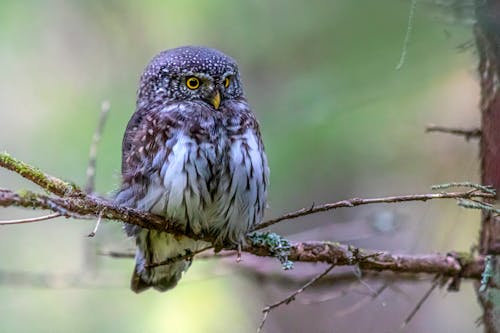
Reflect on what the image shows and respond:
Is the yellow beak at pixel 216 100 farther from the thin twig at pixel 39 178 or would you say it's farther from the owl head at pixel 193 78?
the thin twig at pixel 39 178

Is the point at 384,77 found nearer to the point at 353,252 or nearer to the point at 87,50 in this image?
the point at 353,252

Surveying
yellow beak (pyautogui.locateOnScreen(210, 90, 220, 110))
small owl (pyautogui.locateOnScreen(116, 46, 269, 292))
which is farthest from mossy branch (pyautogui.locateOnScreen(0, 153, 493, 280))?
yellow beak (pyautogui.locateOnScreen(210, 90, 220, 110))

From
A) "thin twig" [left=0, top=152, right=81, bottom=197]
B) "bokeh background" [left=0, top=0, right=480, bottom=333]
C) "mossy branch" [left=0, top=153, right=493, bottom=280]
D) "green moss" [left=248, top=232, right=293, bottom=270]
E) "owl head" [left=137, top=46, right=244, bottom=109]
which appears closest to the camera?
"thin twig" [left=0, top=152, right=81, bottom=197]

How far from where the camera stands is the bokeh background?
455 centimetres

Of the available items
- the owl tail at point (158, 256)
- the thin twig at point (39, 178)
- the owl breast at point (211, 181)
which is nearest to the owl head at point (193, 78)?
the owl breast at point (211, 181)

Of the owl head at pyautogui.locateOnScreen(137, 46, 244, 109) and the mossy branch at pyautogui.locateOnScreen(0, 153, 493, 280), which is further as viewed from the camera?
the owl head at pyautogui.locateOnScreen(137, 46, 244, 109)

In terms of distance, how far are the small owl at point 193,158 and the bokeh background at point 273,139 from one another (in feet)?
2.56

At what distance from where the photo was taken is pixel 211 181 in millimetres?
3279

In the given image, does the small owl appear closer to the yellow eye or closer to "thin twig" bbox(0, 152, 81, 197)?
the yellow eye

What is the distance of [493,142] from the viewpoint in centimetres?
327

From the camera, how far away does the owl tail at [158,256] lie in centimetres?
354

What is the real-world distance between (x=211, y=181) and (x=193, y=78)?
2.13 feet

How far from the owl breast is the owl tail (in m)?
0.22

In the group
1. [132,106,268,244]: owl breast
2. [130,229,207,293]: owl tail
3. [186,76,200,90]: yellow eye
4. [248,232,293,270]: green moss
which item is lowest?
[130,229,207,293]: owl tail
